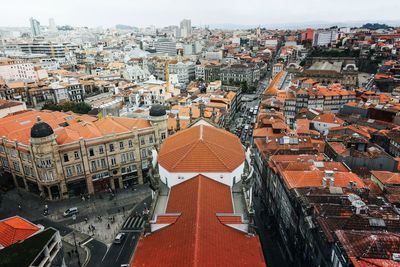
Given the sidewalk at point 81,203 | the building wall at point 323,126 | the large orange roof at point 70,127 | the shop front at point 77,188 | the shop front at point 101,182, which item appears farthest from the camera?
the building wall at point 323,126

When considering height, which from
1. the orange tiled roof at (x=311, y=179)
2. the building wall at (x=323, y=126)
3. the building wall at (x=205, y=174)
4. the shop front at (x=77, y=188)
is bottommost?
the shop front at (x=77, y=188)

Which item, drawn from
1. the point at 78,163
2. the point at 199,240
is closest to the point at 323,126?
the point at 78,163

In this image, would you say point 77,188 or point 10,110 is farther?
point 10,110

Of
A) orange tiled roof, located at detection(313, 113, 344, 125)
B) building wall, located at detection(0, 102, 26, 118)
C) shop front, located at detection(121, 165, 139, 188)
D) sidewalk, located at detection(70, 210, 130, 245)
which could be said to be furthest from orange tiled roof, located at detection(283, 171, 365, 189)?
building wall, located at detection(0, 102, 26, 118)

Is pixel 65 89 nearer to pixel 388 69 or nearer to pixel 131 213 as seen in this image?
pixel 131 213

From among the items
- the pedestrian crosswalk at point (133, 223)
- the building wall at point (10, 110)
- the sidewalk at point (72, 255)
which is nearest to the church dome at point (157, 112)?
the pedestrian crosswalk at point (133, 223)

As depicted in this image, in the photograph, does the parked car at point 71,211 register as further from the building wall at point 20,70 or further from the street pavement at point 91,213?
the building wall at point 20,70

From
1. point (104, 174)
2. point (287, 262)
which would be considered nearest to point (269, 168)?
point (287, 262)

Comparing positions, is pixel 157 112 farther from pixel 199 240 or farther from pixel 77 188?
pixel 199 240
